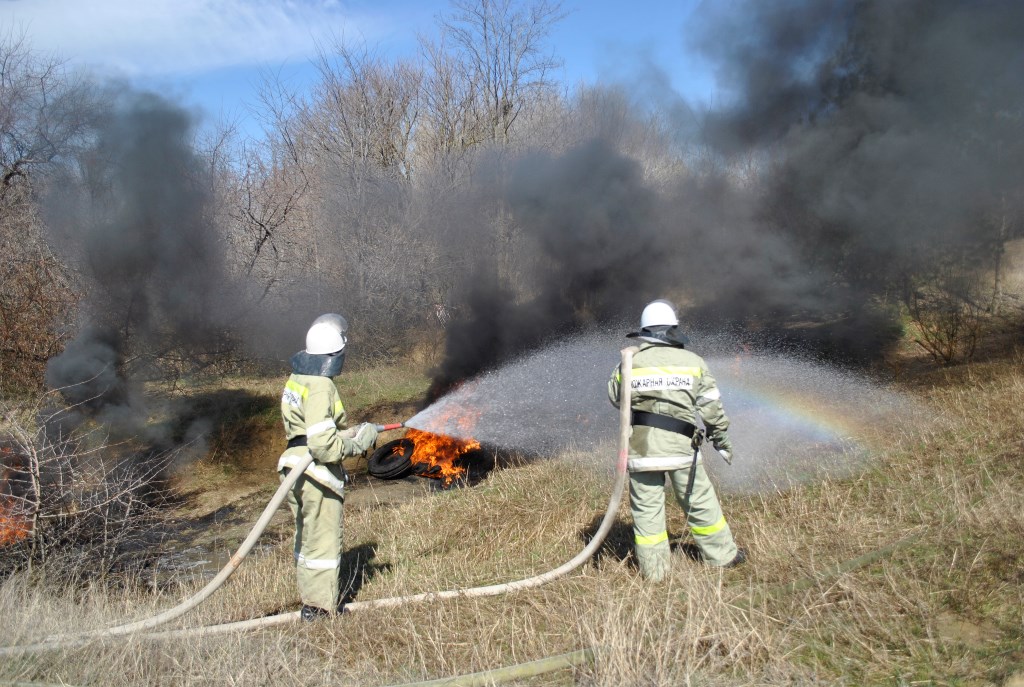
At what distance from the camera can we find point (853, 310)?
41.2 ft

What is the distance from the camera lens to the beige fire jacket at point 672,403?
13.9ft

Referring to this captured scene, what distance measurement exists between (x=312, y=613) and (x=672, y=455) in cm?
229

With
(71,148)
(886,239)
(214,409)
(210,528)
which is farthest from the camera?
(214,409)

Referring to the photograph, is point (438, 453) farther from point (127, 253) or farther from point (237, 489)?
point (127, 253)

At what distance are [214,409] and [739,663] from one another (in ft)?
A: 37.3

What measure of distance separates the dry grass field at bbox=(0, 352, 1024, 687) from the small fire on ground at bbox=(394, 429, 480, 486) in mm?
3804

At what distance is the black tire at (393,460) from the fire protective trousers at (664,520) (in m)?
6.28

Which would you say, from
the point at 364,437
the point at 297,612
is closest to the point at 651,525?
the point at 364,437

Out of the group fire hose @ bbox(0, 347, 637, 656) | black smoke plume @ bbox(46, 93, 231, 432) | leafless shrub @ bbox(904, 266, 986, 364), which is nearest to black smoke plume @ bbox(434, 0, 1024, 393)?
leafless shrub @ bbox(904, 266, 986, 364)

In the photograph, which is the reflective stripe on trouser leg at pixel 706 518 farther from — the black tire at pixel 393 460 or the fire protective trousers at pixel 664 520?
the black tire at pixel 393 460

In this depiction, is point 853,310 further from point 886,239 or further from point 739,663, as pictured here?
point 739,663

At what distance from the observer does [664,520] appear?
4297mm

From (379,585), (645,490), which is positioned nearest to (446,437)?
(379,585)

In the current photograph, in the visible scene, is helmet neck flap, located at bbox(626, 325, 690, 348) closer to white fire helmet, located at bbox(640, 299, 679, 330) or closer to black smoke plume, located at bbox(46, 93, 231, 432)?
white fire helmet, located at bbox(640, 299, 679, 330)
